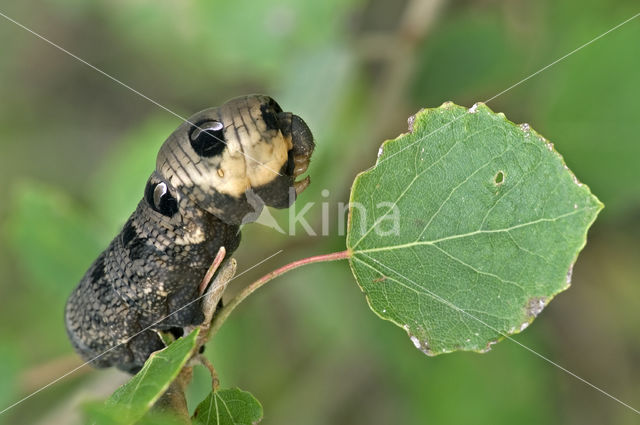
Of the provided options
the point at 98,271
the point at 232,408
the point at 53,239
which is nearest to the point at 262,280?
the point at 232,408

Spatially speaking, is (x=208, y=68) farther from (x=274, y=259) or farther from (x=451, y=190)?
(x=451, y=190)

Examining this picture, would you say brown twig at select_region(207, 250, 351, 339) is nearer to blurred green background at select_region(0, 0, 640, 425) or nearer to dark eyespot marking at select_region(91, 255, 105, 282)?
dark eyespot marking at select_region(91, 255, 105, 282)

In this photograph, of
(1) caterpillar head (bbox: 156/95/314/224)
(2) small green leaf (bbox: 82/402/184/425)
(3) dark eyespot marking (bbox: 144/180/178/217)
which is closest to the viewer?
(2) small green leaf (bbox: 82/402/184/425)

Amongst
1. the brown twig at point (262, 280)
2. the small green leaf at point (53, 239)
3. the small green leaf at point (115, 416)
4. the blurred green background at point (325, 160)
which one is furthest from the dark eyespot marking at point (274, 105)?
the small green leaf at point (53, 239)

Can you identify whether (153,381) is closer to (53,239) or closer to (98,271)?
(98,271)

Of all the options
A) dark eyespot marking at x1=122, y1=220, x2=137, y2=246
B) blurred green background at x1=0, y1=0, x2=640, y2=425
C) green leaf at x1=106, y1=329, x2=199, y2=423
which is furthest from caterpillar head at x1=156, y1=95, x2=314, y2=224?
blurred green background at x1=0, y1=0, x2=640, y2=425

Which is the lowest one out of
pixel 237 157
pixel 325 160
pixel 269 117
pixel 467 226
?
pixel 467 226

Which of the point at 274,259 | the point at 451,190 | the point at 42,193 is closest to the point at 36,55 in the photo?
the point at 42,193
